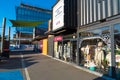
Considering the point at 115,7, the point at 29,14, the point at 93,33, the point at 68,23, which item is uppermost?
the point at 29,14

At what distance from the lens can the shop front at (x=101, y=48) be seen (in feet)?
26.1

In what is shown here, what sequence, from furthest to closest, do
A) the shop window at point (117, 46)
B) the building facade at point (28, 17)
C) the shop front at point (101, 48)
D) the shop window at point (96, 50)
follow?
the building facade at point (28, 17)
the shop window at point (96, 50)
the shop front at point (101, 48)
the shop window at point (117, 46)

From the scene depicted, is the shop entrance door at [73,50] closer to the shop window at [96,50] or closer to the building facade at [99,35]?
the building facade at [99,35]

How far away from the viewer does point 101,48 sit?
31.3 ft

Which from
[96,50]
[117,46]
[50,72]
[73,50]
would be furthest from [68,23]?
[117,46]

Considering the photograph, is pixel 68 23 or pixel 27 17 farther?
pixel 27 17

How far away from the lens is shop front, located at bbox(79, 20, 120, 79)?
7.97 m

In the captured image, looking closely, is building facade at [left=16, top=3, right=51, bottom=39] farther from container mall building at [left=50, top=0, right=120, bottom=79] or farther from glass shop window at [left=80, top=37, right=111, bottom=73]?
glass shop window at [left=80, top=37, right=111, bottom=73]

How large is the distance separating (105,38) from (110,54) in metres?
0.90

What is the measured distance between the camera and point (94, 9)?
32.2ft

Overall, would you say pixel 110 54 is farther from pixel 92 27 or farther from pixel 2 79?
pixel 2 79

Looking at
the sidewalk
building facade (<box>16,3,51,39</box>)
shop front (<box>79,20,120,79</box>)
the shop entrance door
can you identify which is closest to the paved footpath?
the sidewalk

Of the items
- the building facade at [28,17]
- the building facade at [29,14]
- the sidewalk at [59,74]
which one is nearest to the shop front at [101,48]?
the sidewalk at [59,74]

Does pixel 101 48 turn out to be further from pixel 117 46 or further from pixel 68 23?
pixel 68 23
